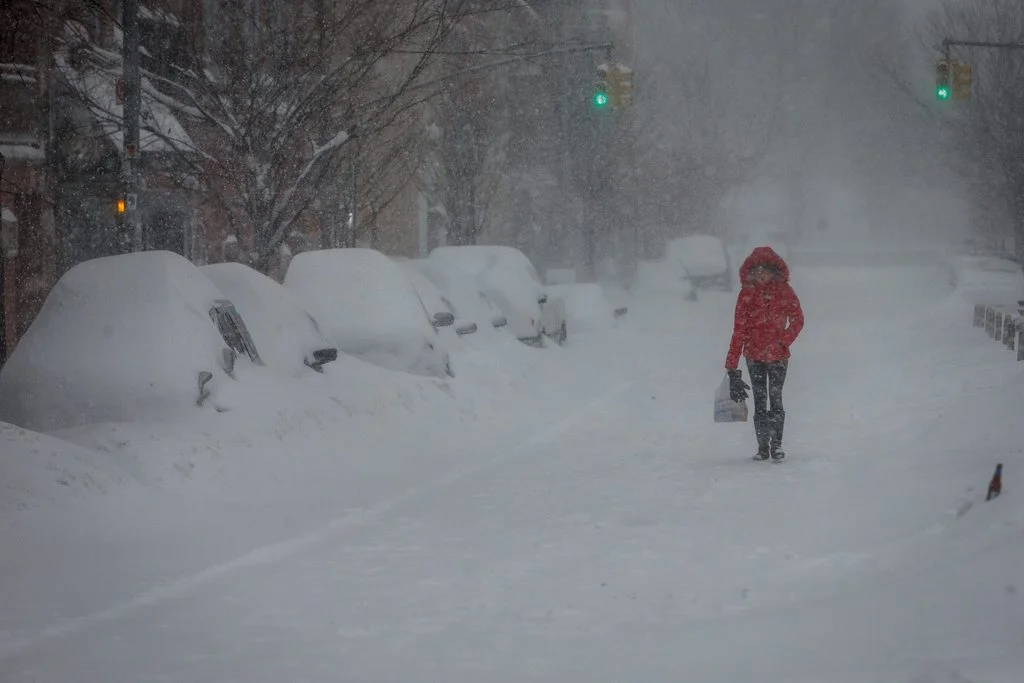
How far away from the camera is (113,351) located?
32.9ft

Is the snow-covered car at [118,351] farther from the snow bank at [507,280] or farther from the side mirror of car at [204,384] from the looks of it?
the snow bank at [507,280]

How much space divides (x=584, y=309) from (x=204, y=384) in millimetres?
16645

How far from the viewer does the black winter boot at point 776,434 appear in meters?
11.0

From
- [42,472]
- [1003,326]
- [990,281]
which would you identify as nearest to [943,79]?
[1003,326]

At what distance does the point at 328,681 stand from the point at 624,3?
180ft

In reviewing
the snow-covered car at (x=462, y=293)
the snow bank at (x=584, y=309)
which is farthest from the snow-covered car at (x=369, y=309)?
the snow bank at (x=584, y=309)

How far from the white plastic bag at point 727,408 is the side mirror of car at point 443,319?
5.57 metres

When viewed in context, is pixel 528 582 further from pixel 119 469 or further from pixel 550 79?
pixel 550 79

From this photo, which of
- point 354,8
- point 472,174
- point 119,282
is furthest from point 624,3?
point 119,282

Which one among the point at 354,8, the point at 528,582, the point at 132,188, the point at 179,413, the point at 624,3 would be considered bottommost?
the point at 528,582

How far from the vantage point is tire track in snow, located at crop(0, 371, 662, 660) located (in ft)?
19.9

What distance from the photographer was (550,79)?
Result: 35375 mm

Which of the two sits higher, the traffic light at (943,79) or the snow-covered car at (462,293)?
the traffic light at (943,79)

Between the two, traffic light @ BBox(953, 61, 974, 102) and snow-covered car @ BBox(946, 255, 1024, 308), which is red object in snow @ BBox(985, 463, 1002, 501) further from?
snow-covered car @ BBox(946, 255, 1024, 308)
